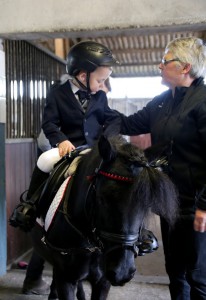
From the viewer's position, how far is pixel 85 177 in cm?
174

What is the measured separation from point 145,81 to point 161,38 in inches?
158

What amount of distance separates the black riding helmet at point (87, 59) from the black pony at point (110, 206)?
79cm

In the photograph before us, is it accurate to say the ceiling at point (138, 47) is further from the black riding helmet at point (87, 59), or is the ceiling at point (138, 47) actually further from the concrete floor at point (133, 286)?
the concrete floor at point (133, 286)

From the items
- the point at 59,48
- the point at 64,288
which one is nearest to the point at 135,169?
the point at 64,288

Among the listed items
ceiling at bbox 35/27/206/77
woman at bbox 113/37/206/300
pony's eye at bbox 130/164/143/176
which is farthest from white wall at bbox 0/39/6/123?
ceiling at bbox 35/27/206/77

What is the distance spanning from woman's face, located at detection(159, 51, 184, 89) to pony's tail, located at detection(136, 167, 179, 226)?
735 millimetres

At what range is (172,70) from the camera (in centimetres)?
195

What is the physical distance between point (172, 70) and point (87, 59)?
0.67m

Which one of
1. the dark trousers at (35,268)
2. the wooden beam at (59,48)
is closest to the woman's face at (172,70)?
the dark trousers at (35,268)

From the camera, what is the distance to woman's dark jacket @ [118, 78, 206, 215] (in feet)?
6.07

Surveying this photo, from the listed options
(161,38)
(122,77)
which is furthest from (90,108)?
(122,77)

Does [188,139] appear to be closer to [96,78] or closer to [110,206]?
[110,206]

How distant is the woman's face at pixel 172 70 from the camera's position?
1.93 meters

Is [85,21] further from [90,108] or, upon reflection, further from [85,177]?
[85,177]
